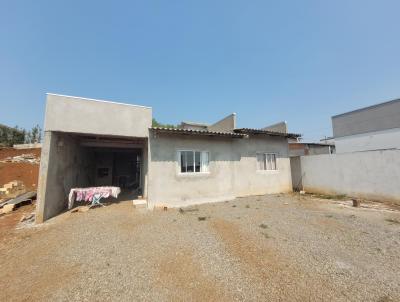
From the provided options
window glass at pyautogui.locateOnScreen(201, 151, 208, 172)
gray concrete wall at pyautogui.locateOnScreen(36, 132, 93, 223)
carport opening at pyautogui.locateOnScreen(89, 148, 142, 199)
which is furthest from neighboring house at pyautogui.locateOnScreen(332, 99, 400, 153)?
gray concrete wall at pyautogui.locateOnScreen(36, 132, 93, 223)

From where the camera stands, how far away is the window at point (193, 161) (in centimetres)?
1016

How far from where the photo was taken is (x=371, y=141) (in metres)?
19.3

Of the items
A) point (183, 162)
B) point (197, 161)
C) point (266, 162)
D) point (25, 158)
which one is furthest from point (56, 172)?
point (25, 158)

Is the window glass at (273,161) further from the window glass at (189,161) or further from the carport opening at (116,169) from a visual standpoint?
the carport opening at (116,169)

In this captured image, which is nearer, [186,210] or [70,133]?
[186,210]

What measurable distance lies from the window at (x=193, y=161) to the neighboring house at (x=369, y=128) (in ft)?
62.5

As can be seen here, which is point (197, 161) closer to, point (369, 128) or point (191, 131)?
point (191, 131)

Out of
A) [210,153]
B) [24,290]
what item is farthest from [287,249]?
[210,153]

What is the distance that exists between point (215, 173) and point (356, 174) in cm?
860

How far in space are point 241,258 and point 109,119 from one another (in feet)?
27.2

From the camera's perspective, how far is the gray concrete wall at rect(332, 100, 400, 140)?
17641 mm

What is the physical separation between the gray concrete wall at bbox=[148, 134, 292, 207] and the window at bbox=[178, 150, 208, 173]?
24 cm

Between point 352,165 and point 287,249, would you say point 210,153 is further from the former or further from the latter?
point 352,165

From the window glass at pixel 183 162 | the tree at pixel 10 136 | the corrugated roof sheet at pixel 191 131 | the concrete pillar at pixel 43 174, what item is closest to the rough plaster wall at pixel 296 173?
the corrugated roof sheet at pixel 191 131
